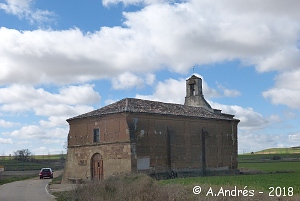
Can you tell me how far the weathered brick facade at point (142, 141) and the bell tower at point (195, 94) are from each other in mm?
4875

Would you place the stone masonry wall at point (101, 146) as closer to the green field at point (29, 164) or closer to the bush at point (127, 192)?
the bush at point (127, 192)

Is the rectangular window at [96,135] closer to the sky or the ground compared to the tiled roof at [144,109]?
closer to the ground

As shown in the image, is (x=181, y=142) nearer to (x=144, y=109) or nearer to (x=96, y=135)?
(x=144, y=109)

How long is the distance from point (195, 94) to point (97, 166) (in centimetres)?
1620

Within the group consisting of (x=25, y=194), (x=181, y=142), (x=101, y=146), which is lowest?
(x=25, y=194)

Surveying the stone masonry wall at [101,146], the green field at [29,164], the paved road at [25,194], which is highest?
the stone masonry wall at [101,146]

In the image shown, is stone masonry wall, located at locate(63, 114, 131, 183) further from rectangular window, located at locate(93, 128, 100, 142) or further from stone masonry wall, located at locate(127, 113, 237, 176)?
stone masonry wall, located at locate(127, 113, 237, 176)

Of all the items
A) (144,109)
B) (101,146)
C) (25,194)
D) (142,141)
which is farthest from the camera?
(144,109)

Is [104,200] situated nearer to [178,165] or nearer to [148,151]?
[148,151]

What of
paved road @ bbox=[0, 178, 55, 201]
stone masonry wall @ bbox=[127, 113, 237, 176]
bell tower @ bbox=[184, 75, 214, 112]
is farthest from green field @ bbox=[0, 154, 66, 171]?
paved road @ bbox=[0, 178, 55, 201]

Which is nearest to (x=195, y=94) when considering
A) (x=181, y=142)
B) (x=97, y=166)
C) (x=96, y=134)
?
(x=181, y=142)

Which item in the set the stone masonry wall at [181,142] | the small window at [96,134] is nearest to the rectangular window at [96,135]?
the small window at [96,134]

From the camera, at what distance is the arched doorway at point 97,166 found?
34.7 metres

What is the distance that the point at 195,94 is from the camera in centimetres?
4659
